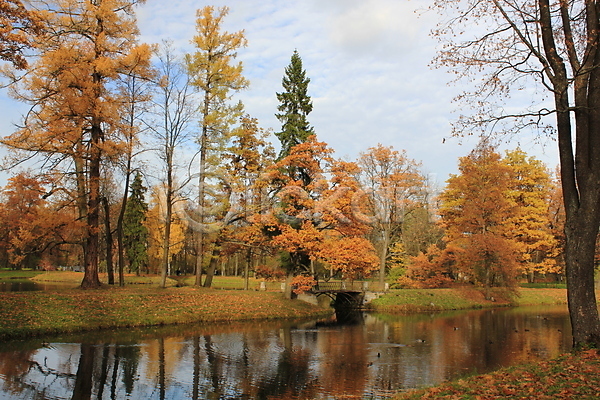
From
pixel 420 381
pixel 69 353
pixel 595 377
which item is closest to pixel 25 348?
pixel 69 353

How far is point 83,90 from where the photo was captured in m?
18.6

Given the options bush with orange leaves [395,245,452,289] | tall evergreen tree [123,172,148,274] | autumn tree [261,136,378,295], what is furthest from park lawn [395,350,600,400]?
tall evergreen tree [123,172,148,274]

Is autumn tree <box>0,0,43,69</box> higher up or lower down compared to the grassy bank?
higher up

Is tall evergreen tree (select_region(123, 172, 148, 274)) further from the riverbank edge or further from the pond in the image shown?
the pond

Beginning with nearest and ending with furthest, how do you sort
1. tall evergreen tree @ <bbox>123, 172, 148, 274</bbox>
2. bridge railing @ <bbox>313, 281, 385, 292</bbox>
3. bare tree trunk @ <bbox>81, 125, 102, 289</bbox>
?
bare tree trunk @ <bbox>81, 125, 102, 289</bbox> → bridge railing @ <bbox>313, 281, 385, 292</bbox> → tall evergreen tree @ <bbox>123, 172, 148, 274</bbox>

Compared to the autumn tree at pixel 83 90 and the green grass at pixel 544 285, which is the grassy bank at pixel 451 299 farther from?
the autumn tree at pixel 83 90

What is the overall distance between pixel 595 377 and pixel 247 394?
6.32 meters

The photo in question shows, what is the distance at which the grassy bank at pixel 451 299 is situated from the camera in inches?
Result: 1214

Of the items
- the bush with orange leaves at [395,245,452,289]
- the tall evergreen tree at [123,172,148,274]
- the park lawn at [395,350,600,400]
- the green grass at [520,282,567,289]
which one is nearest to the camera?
the park lawn at [395,350,600,400]

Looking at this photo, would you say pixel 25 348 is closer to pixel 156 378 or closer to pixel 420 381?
pixel 156 378

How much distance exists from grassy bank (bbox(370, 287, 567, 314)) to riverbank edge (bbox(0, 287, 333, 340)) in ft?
25.9

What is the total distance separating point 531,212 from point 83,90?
36635 mm

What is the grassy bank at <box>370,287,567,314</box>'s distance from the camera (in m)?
30.8

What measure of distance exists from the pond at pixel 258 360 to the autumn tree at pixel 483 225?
39.0ft
